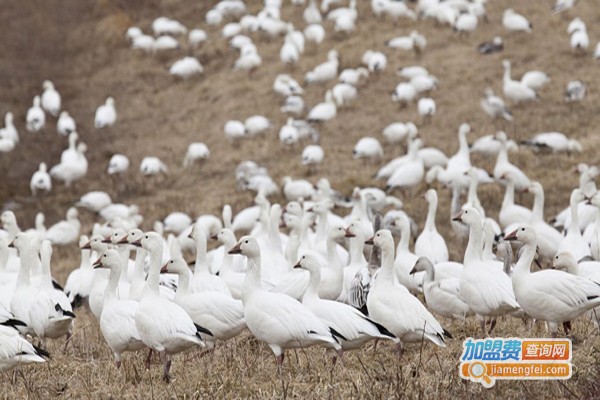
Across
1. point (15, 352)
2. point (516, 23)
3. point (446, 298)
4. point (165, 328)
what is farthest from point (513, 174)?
Answer: point (15, 352)

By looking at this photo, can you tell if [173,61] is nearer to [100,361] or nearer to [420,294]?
[420,294]

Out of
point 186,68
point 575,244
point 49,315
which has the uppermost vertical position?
point 49,315

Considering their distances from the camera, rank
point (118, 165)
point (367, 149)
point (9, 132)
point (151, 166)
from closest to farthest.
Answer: point (367, 149)
point (151, 166)
point (118, 165)
point (9, 132)

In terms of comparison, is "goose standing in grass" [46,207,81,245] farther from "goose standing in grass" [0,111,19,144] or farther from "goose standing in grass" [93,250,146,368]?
"goose standing in grass" [93,250,146,368]

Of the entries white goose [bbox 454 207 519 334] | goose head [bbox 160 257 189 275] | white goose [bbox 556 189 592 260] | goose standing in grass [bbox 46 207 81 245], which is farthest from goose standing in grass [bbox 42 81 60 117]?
white goose [bbox 454 207 519 334]

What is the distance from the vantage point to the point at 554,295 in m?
6.64

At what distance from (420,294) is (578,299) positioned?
142 inches

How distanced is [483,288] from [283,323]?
1865 millimetres

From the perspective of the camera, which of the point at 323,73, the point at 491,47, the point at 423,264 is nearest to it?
the point at 423,264

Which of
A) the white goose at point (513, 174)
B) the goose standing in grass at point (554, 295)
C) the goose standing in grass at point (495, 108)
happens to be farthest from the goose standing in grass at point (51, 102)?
the goose standing in grass at point (554, 295)

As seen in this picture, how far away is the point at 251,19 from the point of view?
2741 cm

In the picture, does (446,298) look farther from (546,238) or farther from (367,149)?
(367,149)

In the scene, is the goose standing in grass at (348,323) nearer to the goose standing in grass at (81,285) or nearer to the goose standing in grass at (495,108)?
the goose standing in grass at (81,285)

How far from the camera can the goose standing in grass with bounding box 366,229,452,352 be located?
6586mm
